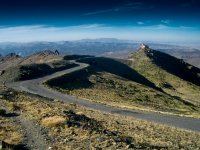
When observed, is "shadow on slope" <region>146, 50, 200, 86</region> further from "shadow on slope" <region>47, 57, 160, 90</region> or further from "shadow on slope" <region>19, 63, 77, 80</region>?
"shadow on slope" <region>19, 63, 77, 80</region>

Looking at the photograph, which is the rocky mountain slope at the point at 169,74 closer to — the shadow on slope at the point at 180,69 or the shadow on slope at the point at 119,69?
the shadow on slope at the point at 180,69

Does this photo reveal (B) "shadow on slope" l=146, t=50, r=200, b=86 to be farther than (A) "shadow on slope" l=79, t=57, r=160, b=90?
Yes

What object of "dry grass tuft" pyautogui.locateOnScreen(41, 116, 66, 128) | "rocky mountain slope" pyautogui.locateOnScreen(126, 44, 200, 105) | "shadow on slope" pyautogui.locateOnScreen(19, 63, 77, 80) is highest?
"dry grass tuft" pyautogui.locateOnScreen(41, 116, 66, 128)

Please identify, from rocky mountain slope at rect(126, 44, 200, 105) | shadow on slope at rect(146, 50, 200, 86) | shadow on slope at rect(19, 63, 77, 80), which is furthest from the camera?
shadow on slope at rect(146, 50, 200, 86)

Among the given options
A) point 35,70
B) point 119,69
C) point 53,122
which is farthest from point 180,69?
point 53,122

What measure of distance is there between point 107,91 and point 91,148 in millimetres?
75534

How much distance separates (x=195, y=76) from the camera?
186 metres

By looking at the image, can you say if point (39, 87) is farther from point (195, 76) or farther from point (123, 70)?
point (195, 76)

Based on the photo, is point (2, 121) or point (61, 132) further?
point (2, 121)

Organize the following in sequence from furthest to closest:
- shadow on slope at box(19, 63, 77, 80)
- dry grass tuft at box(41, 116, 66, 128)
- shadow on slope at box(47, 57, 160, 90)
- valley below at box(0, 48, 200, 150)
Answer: shadow on slope at box(19, 63, 77, 80) → shadow on slope at box(47, 57, 160, 90) → dry grass tuft at box(41, 116, 66, 128) → valley below at box(0, 48, 200, 150)

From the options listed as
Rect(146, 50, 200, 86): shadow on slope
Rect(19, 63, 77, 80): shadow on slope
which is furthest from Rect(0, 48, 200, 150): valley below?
Rect(146, 50, 200, 86): shadow on slope

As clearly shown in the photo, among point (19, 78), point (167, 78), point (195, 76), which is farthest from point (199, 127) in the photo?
point (195, 76)

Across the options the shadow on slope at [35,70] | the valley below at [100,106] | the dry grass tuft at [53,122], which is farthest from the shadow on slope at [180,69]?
the dry grass tuft at [53,122]

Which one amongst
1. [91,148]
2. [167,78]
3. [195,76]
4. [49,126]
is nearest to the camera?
[91,148]
